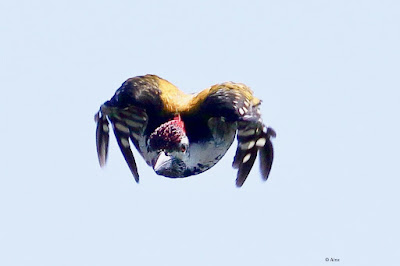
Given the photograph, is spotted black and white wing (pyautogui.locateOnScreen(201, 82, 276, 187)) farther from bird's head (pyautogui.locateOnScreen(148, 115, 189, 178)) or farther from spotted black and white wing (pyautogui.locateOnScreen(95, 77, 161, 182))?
spotted black and white wing (pyautogui.locateOnScreen(95, 77, 161, 182))

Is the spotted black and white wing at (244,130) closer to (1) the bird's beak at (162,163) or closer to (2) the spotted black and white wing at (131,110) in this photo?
(2) the spotted black and white wing at (131,110)

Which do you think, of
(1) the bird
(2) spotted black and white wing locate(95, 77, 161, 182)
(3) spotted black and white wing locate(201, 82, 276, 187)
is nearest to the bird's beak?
(1) the bird

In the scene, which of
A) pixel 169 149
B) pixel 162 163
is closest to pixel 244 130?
pixel 169 149

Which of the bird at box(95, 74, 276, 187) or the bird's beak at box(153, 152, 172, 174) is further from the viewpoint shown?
the bird at box(95, 74, 276, 187)

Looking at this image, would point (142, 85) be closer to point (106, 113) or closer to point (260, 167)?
point (106, 113)

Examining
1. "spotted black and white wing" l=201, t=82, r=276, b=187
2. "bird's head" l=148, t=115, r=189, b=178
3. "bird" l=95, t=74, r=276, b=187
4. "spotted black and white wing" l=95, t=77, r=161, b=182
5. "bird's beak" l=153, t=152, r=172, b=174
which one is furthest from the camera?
"spotted black and white wing" l=95, t=77, r=161, b=182

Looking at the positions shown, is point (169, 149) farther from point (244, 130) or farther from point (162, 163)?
point (244, 130)

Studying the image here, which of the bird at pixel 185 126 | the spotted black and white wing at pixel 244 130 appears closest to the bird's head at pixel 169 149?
the bird at pixel 185 126

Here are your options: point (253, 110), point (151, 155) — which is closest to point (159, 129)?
point (151, 155)
